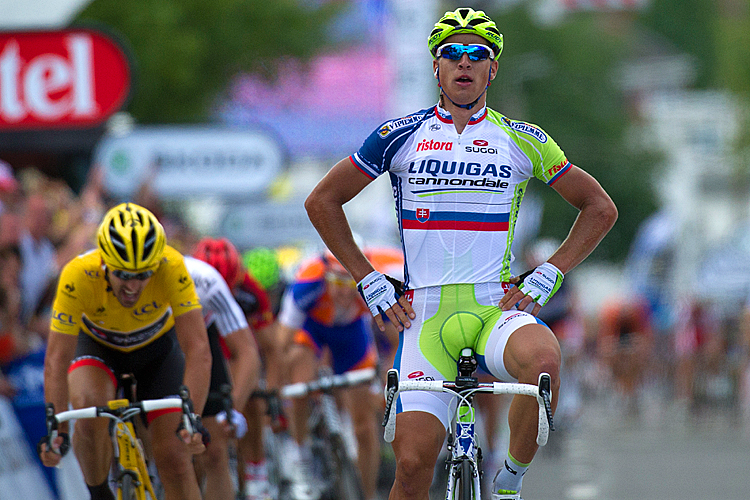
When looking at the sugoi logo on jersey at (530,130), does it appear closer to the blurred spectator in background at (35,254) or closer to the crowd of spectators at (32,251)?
the crowd of spectators at (32,251)

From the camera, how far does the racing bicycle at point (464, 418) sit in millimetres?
5004

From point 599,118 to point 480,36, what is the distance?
73.2 metres

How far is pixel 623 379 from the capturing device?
77.6 ft

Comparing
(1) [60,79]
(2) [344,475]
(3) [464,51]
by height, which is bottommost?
(2) [344,475]

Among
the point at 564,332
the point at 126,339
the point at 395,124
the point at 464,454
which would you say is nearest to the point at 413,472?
the point at 464,454

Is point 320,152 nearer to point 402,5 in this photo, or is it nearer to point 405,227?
point 402,5

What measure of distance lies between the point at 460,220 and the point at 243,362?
229 centimetres

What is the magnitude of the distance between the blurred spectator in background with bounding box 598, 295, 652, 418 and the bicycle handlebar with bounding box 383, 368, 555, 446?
17.1 meters

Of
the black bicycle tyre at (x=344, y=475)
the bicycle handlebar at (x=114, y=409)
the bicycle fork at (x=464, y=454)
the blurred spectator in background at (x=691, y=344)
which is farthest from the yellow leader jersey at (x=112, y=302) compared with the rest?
the blurred spectator in background at (x=691, y=344)

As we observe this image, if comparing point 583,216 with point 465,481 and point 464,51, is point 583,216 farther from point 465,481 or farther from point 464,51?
point 465,481

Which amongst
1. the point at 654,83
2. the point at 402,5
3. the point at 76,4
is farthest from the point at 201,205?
the point at 654,83

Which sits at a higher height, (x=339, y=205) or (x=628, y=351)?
(x=339, y=205)

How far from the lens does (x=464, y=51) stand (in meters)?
5.49

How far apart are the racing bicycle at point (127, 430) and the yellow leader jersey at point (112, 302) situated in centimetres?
45
